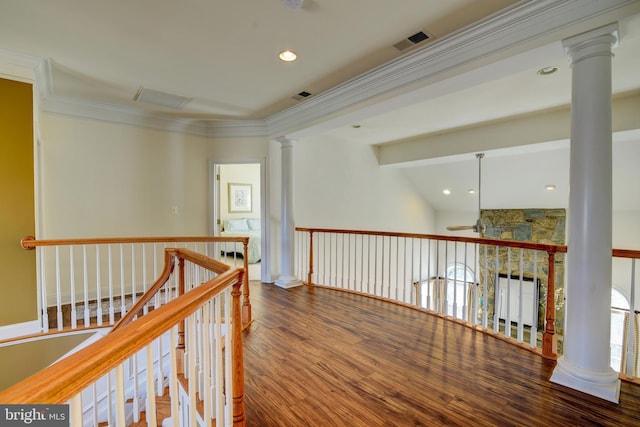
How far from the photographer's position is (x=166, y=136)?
4.52m

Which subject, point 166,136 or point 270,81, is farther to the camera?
point 166,136

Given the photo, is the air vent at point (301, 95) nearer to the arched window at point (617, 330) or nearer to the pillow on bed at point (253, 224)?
the pillow on bed at point (253, 224)

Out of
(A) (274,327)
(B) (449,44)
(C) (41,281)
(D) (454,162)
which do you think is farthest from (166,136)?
(D) (454,162)

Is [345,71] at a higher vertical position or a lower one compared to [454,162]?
higher

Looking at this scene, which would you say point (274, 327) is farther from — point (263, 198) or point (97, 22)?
point (97, 22)

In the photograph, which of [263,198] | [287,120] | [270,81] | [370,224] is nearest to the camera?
[270,81]

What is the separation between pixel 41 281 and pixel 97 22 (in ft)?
8.45

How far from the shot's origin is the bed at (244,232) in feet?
22.2

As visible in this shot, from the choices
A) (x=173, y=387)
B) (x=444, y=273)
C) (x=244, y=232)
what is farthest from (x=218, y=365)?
(x=244, y=232)

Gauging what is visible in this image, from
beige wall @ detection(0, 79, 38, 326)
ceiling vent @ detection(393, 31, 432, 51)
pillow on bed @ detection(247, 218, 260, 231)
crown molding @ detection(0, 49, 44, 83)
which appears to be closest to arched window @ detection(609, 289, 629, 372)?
ceiling vent @ detection(393, 31, 432, 51)

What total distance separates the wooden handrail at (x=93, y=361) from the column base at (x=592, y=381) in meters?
2.47

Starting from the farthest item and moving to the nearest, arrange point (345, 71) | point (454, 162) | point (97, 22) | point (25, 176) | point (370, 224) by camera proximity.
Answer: point (370, 224) < point (454, 162) < point (345, 71) < point (25, 176) < point (97, 22)

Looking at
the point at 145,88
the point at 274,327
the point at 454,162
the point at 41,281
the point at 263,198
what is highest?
the point at 145,88

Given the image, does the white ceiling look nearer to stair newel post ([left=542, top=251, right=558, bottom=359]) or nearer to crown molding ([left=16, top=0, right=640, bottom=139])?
crown molding ([left=16, top=0, right=640, bottom=139])
